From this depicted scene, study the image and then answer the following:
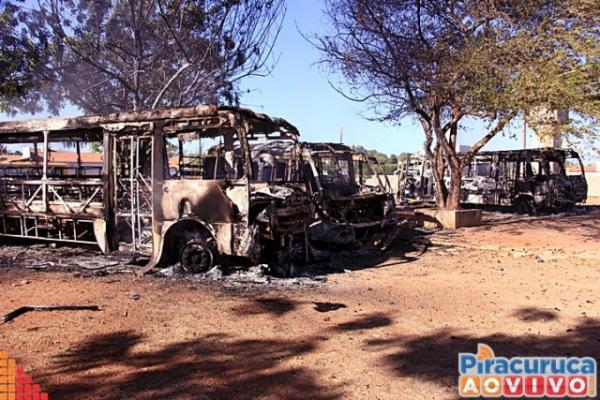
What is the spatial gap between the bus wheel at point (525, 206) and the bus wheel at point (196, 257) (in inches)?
572

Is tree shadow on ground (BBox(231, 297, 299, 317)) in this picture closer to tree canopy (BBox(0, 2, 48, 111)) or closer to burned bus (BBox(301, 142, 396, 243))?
burned bus (BBox(301, 142, 396, 243))

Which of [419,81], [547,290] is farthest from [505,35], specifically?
[547,290]

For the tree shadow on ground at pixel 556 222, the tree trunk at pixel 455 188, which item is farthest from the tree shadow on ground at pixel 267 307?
the tree trunk at pixel 455 188

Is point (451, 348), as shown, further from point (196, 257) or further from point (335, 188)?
point (335, 188)

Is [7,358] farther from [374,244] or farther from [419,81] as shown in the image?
[419,81]

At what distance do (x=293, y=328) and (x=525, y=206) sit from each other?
621 inches

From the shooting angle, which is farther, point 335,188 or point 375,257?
point 335,188

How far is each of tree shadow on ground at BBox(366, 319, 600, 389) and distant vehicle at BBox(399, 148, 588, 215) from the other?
14.1m

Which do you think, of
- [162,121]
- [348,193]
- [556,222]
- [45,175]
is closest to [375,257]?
[348,193]

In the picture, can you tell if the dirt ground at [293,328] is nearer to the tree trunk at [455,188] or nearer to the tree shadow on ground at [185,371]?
the tree shadow on ground at [185,371]

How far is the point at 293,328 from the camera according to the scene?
17.4ft

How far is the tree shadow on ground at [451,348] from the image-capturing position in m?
4.20

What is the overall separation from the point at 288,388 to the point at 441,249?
778 cm

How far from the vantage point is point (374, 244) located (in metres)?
10.5
